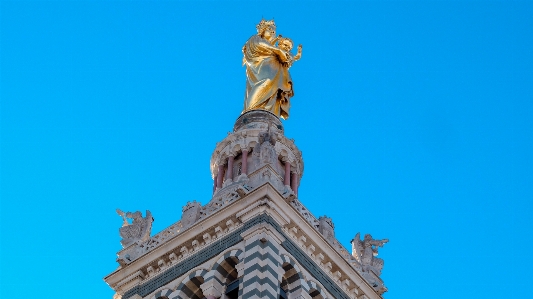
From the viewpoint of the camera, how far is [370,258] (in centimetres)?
4131

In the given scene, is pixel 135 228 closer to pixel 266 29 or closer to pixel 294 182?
pixel 294 182

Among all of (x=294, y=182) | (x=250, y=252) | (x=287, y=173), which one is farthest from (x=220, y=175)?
(x=250, y=252)

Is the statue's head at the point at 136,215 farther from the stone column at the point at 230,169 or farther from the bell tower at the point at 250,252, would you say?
the stone column at the point at 230,169

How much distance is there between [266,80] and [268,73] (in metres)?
0.54

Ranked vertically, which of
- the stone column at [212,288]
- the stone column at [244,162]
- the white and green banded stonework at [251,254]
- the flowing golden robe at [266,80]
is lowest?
the stone column at [212,288]

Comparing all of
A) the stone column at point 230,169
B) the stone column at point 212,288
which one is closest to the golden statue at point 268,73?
the stone column at point 230,169

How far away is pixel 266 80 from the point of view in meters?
47.9

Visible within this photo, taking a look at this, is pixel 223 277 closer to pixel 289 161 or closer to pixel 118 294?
pixel 118 294

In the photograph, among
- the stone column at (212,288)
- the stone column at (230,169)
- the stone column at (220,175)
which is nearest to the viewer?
the stone column at (212,288)

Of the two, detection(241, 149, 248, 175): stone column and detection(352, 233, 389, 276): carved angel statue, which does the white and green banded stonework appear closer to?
detection(352, 233, 389, 276): carved angel statue

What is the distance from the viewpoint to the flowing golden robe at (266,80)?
47.5 meters

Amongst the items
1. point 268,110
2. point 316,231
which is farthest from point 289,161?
point 316,231

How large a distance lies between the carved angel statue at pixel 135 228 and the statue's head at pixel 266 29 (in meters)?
12.2

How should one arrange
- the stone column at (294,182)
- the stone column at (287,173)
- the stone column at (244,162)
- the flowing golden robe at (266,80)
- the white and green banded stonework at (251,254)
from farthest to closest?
the flowing golden robe at (266,80) → the stone column at (294,182) → the stone column at (287,173) → the stone column at (244,162) → the white and green banded stonework at (251,254)
